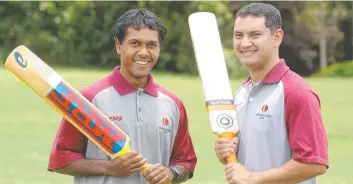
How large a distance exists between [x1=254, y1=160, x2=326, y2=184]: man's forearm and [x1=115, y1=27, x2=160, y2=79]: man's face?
31.1 inches

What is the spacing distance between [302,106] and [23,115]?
11059 millimetres

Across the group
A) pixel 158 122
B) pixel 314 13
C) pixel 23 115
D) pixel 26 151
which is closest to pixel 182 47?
pixel 314 13

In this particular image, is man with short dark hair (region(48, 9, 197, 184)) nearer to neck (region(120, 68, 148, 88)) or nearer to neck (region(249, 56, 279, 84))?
neck (region(120, 68, 148, 88))

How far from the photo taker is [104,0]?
3538 cm

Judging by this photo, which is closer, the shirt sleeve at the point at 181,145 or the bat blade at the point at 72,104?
the bat blade at the point at 72,104

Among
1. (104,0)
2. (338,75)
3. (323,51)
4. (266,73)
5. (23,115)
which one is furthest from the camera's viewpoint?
(323,51)

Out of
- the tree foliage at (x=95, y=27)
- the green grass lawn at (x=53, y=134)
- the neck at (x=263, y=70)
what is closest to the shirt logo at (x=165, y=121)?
the neck at (x=263, y=70)

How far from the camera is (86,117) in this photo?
13.2ft

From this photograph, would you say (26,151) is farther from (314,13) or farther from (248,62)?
(314,13)

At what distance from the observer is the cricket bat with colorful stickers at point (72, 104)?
401 centimetres

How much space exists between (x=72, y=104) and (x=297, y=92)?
41.6 inches

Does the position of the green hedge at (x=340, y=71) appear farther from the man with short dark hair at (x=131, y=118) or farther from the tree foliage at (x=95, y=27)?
the man with short dark hair at (x=131, y=118)

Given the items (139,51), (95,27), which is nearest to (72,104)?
(139,51)

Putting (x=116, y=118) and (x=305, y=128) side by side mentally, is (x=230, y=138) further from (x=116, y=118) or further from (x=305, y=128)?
(x=116, y=118)
